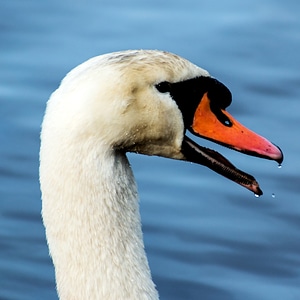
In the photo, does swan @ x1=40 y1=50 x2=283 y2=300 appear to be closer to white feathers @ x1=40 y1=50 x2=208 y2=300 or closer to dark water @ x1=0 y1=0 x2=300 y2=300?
white feathers @ x1=40 y1=50 x2=208 y2=300

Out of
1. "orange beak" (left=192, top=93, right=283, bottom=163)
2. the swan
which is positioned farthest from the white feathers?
"orange beak" (left=192, top=93, right=283, bottom=163)

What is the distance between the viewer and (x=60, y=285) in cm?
530

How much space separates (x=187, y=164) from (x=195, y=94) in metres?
3.41

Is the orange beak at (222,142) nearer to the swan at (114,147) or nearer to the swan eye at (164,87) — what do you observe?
the swan at (114,147)

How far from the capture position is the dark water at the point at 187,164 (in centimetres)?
782

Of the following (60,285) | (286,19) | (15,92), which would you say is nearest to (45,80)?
(15,92)

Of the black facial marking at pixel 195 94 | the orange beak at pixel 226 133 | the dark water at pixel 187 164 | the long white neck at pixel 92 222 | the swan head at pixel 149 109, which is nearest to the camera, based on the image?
the swan head at pixel 149 109

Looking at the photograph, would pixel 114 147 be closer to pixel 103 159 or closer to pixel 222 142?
A: pixel 103 159

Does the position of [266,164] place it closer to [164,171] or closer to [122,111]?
[164,171]

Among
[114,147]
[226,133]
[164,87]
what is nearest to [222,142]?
[226,133]

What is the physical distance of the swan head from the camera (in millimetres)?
4898

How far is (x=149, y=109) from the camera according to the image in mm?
5082

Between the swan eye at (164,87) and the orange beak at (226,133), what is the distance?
0.69 feet

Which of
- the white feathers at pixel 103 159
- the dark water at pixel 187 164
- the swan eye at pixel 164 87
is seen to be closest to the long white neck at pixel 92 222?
the white feathers at pixel 103 159
